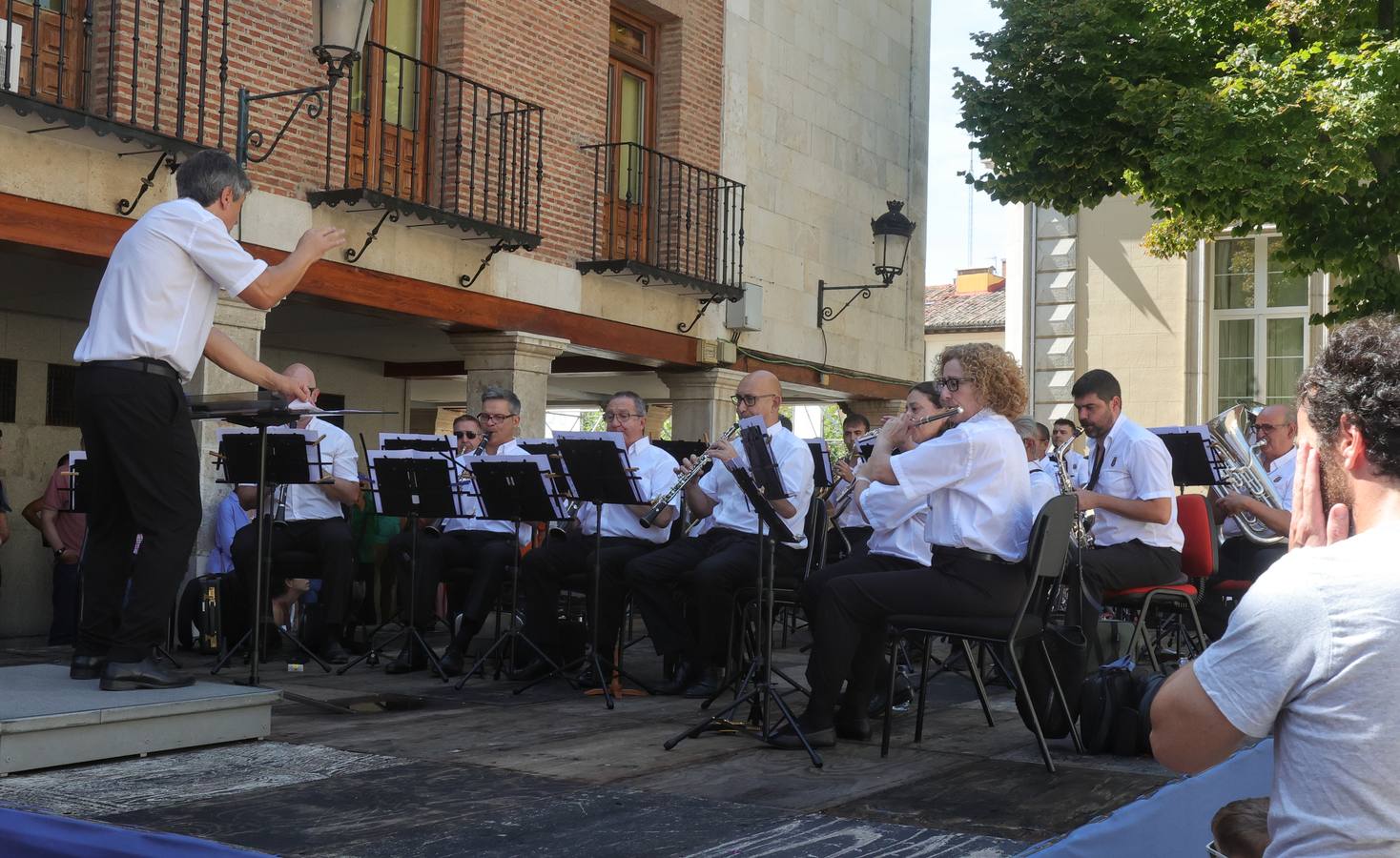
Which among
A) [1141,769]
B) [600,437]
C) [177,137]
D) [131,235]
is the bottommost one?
[1141,769]

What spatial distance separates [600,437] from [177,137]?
3874 mm

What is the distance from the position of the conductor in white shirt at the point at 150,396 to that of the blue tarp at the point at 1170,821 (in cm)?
321

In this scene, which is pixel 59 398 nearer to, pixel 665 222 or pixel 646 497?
pixel 665 222

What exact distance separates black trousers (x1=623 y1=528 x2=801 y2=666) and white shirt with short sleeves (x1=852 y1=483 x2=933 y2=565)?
20.6 inches

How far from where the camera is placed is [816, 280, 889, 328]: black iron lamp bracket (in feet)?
53.8

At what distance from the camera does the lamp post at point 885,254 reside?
1623 cm

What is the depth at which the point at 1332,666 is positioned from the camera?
1.82 metres

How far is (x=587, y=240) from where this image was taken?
1323cm

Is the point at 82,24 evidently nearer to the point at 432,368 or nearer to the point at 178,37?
the point at 178,37

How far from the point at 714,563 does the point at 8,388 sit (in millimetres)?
7119

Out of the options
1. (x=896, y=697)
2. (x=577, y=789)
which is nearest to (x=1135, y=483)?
(x=896, y=697)

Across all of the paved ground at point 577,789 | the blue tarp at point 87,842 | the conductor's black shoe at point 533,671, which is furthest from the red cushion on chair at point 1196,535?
the blue tarp at point 87,842

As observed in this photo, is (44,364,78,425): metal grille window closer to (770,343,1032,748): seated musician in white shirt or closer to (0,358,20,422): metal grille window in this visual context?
(0,358,20,422): metal grille window

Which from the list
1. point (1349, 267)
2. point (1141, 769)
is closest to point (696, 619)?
point (1141, 769)
